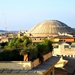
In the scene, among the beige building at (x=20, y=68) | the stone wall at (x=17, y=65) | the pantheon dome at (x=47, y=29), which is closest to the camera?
the beige building at (x=20, y=68)

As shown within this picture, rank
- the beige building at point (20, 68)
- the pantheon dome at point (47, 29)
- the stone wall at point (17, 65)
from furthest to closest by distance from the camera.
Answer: the pantheon dome at point (47, 29) → the stone wall at point (17, 65) → the beige building at point (20, 68)

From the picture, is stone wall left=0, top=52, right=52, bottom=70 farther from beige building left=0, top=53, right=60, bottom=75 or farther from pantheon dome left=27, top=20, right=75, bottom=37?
pantheon dome left=27, top=20, right=75, bottom=37

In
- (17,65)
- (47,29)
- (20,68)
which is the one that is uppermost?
(47,29)

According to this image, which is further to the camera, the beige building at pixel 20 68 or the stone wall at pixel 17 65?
the stone wall at pixel 17 65

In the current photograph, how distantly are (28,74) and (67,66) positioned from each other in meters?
19.1

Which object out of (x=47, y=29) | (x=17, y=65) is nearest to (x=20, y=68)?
(x=17, y=65)

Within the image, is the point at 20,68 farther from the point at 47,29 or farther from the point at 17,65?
the point at 47,29

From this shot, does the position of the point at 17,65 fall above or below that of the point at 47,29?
below

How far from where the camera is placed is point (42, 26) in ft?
309

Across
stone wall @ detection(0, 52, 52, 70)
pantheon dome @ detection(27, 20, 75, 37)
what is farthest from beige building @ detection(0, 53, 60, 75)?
pantheon dome @ detection(27, 20, 75, 37)

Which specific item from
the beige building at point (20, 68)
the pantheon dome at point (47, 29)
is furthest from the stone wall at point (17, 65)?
the pantheon dome at point (47, 29)

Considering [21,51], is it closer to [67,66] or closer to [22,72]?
[22,72]

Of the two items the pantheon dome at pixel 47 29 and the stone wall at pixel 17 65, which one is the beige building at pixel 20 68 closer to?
the stone wall at pixel 17 65

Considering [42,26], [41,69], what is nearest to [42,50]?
[41,69]
